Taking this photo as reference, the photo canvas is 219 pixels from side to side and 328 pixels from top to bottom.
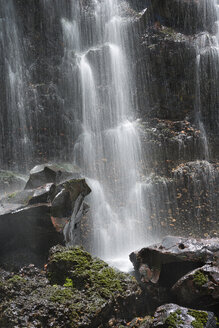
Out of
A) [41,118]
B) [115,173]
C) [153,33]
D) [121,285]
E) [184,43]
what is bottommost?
[121,285]

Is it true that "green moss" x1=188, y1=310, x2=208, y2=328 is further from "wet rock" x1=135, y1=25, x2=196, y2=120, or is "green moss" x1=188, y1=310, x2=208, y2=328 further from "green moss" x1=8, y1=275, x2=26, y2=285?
"wet rock" x1=135, y1=25, x2=196, y2=120

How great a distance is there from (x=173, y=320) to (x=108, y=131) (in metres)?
7.13

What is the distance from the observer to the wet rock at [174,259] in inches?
168

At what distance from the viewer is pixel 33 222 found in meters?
4.77

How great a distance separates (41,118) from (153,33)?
6.24m

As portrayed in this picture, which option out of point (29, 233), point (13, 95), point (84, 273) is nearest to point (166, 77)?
point (13, 95)

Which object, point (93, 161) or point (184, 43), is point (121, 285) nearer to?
point (93, 161)

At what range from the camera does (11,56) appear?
9.61 m

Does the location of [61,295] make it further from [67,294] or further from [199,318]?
[199,318]

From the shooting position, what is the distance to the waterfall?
8.59 metres

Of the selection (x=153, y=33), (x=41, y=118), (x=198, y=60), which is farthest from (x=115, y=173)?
(x=153, y=33)

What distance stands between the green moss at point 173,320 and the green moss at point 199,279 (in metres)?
0.74

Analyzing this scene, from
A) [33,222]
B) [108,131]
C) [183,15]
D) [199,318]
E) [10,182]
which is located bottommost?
[199,318]

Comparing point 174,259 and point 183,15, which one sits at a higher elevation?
point 183,15
